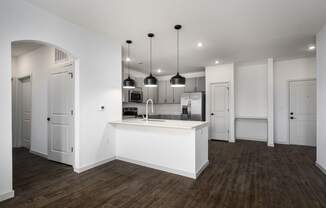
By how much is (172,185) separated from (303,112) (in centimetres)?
519

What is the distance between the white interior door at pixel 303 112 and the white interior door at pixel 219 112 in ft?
6.64

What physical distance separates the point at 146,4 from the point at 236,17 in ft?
5.18

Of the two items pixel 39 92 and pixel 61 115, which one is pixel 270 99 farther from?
pixel 39 92

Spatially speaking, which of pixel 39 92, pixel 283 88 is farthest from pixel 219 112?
pixel 39 92

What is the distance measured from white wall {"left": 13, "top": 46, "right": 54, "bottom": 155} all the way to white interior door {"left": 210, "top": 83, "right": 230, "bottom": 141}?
204 inches

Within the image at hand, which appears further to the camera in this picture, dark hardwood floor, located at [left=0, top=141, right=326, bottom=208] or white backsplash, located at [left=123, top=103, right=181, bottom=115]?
white backsplash, located at [left=123, top=103, right=181, bottom=115]

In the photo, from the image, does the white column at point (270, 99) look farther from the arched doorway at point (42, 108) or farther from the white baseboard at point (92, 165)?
the arched doorway at point (42, 108)

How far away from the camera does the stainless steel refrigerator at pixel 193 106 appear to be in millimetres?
6305

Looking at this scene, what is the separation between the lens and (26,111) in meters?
4.97

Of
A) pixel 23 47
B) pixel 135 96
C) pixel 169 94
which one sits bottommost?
pixel 135 96

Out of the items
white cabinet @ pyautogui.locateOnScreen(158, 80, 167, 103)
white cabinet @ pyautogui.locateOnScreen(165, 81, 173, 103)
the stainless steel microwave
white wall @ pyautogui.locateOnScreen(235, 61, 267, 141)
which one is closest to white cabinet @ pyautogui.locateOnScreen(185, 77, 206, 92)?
white cabinet @ pyautogui.locateOnScreen(165, 81, 173, 103)

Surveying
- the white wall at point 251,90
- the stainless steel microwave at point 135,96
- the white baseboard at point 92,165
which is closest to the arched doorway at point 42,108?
the white baseboard at point 92,165

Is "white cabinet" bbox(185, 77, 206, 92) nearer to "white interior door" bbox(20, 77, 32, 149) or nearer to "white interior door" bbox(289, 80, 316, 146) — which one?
"white interior door" bbox(289, 80, 316, 146)

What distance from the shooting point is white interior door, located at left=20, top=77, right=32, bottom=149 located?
487 cm
